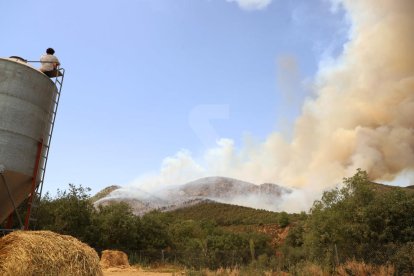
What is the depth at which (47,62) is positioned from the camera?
1503cm

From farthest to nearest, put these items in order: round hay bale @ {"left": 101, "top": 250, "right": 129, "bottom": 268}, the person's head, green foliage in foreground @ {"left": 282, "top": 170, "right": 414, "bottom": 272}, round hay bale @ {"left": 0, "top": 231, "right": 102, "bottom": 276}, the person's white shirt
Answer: green foliage in foreground @ {"left": 282, "top": 170, "right": 414, "bottom": 272} → round hay bale @ {"left": 101, "top": 250, "right": 129, "bottom": 268} → the person's head → the person's white shirt → round hay bale @ {"left": 0, "top": 231, "right": 102, "bottom": 276}

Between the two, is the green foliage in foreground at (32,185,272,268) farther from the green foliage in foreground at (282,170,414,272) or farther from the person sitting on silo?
the person sitting on silo

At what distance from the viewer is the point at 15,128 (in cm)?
1280

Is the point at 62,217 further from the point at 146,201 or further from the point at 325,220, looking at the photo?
the point at 146,201

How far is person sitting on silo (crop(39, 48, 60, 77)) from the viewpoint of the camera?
14984 millimetres

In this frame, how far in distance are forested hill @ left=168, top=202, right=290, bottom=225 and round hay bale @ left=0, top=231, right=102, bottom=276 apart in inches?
3009

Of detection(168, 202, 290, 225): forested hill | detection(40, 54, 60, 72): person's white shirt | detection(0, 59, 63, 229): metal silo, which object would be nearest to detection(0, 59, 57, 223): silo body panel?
detection(0, 59, 63, 229): metal silo

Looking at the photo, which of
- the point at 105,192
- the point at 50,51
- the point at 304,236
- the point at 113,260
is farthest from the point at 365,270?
the point at 105,192

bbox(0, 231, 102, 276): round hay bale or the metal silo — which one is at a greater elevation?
the metal silo

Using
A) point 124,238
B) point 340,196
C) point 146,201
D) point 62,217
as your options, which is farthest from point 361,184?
point 146,201

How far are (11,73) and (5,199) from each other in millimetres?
4386

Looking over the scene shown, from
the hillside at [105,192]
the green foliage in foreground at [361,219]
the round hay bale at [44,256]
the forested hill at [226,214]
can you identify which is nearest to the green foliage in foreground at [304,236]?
the green foliage in foreground at [361,219]

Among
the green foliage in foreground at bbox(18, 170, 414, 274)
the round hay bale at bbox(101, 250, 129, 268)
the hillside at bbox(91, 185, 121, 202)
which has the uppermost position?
the hillside at bbox(91, 185, 121, 202)

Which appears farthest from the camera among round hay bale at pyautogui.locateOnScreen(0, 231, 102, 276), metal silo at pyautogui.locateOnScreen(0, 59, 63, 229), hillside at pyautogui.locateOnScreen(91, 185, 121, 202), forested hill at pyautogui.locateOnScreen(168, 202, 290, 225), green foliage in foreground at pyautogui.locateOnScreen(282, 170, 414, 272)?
hillside at pyautogui.locateOnScreen(91, 185, 121, 202)
